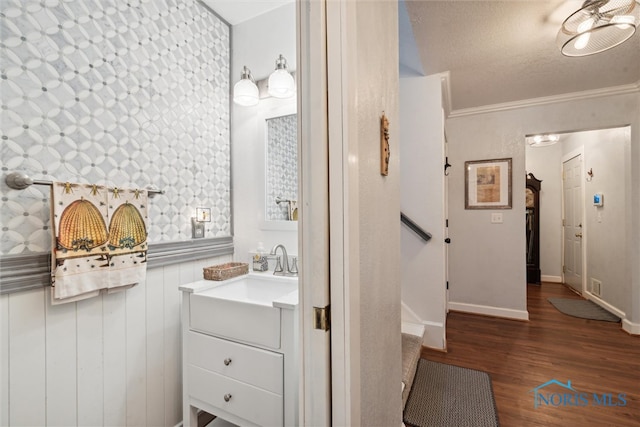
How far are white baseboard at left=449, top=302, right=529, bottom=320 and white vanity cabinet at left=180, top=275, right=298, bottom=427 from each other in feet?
9.40

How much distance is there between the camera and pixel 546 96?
9.89ft

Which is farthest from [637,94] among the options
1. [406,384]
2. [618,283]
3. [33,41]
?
[33,41]

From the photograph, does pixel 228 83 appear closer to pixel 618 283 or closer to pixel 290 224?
pixel 290 224

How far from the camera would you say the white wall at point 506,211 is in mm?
2785

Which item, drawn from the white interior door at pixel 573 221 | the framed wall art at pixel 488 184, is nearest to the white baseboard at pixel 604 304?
the white interior door at pixel 573 221

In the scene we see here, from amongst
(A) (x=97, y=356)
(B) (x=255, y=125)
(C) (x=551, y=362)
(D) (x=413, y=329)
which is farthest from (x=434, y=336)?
(A) (x=97, y=356)

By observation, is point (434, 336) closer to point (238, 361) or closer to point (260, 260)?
point (260, 260)

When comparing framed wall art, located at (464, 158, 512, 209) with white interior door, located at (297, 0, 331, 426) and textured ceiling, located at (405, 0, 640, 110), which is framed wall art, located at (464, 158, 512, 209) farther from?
white interior door, located at (297, 0, 331, 426)

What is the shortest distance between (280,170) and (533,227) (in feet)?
15.8

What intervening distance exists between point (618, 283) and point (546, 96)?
84.0 inches

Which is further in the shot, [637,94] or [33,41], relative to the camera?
[637,94]

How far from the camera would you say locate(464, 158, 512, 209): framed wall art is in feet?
10.5

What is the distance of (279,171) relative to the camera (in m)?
1.96

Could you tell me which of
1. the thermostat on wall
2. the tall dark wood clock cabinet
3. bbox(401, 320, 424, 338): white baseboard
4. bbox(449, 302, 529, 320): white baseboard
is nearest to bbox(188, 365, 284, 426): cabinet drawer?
bbox(401, 320, 424, 338): white baseboard
